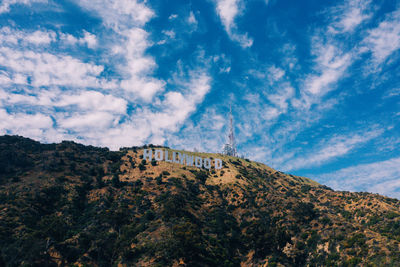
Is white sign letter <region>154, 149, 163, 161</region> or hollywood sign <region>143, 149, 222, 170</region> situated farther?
hollywood sign <region>143, 149, 222, 170</region>

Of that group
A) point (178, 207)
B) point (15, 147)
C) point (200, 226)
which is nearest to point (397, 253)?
point (200, 226)

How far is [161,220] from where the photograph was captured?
6341 centimetres

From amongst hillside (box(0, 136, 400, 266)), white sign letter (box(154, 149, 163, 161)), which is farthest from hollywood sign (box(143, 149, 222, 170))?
hillside (box(0, 136, 400, 266))

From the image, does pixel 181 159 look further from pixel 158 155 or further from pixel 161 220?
pixel 161 220

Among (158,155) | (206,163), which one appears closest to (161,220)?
(158,155)

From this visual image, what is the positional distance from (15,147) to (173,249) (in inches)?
3670

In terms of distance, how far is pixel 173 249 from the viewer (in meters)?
47.5

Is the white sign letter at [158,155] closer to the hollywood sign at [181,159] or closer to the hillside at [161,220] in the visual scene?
the hollywood sign at [181,159]

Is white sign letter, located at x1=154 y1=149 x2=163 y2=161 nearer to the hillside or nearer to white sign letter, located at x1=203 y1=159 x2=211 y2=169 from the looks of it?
the hillside

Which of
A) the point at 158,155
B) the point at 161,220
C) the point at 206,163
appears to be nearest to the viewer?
the point at 161,220

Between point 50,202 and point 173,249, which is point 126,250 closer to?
point 173,249

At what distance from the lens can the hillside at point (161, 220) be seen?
4853 cm

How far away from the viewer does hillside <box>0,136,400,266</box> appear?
1911 inches

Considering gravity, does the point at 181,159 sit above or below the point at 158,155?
above
